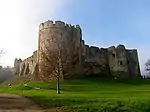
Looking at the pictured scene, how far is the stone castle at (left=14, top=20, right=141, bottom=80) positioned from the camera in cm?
5516

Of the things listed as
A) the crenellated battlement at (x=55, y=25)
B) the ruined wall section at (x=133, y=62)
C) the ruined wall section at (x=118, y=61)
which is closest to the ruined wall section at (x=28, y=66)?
the crenellated battlement at (x=55, y=25)

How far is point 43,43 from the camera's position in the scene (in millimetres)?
60750

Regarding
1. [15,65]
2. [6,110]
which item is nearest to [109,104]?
[6,110]

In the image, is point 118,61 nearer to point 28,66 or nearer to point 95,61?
point 95,61

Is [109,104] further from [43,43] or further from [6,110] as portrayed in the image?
[43,43]

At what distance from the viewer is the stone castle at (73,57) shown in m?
55.2

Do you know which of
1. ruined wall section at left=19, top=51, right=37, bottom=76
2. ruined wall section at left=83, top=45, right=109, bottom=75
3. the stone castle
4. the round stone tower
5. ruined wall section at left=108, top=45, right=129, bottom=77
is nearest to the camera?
the stone castle

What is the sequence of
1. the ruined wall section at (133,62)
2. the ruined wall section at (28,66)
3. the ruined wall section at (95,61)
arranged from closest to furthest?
the ruined wall section at (95,61) → the ruined wall section at (28,66) → the ruined wall section at (133,62)

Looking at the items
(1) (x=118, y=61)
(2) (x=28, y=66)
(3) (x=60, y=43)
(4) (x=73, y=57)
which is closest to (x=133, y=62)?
(1) (x=118, y=61)

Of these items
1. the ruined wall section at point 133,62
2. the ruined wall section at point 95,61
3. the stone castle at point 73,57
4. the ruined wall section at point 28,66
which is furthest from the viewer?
the ruined wall section at point 133,62

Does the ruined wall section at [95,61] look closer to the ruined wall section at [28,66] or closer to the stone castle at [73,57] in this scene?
the stone castle at [73,57]

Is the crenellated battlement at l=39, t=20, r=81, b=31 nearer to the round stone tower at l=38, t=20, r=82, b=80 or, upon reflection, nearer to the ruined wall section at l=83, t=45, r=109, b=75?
the round stone tower at l=38, t=20, r=82, b=80

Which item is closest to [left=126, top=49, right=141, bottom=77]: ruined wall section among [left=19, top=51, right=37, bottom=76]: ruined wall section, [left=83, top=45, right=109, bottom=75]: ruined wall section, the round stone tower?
[left=83, top=45, right=109, bottom=75]: ruined wall section

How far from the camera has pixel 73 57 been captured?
204ft
